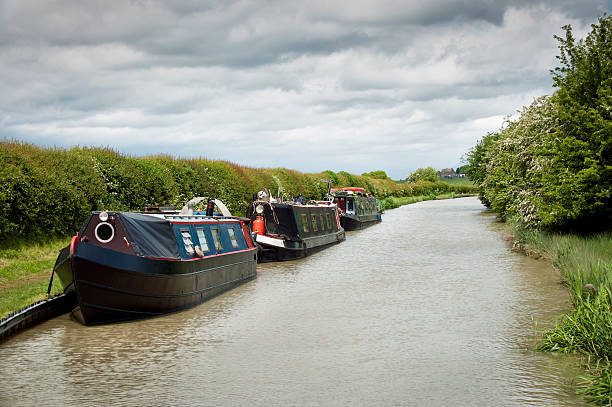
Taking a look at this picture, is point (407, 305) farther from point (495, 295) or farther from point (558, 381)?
point (558, 381)

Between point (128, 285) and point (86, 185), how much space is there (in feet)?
30.5

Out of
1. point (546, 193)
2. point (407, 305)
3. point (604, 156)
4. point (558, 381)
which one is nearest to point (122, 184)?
point (407, 305)

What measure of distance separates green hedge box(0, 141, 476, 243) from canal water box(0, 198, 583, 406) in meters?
6.17

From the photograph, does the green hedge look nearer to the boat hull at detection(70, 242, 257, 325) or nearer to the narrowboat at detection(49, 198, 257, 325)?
the narrowboat at detection(49, 198, 257, 325)

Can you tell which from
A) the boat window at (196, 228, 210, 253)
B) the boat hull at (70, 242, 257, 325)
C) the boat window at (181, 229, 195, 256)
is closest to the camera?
the boat hull at (70, 242, 257, 325)

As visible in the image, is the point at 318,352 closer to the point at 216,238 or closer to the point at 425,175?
the point at 216,238

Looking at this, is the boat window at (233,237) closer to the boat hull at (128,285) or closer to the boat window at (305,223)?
the boat hull at (128,285)

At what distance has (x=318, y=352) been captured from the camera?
877cm

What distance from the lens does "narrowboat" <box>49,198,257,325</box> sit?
394 inches

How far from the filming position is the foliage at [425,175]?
120431 mm

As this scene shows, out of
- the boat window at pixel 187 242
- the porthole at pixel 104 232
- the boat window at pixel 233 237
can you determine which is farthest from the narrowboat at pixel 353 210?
the porthole at pixel 104 232

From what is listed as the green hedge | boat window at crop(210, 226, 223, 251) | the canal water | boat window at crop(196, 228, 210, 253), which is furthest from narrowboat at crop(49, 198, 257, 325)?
the green hedge

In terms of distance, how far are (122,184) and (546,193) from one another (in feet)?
45.7

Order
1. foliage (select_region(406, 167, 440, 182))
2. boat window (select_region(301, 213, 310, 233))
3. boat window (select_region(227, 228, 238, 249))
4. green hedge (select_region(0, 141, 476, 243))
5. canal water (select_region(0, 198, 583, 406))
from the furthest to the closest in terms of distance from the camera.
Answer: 1. foliage (select_region(406, 167, 440, 182))
2. boat window (select_region(301, 213, 310, 233))
3. green hedge (select_region(0, 141, 476, 243))
4. boat window (select_region(227, 228, 238, 249))
5. canal water (select_region(0, 198, 583, 406))
